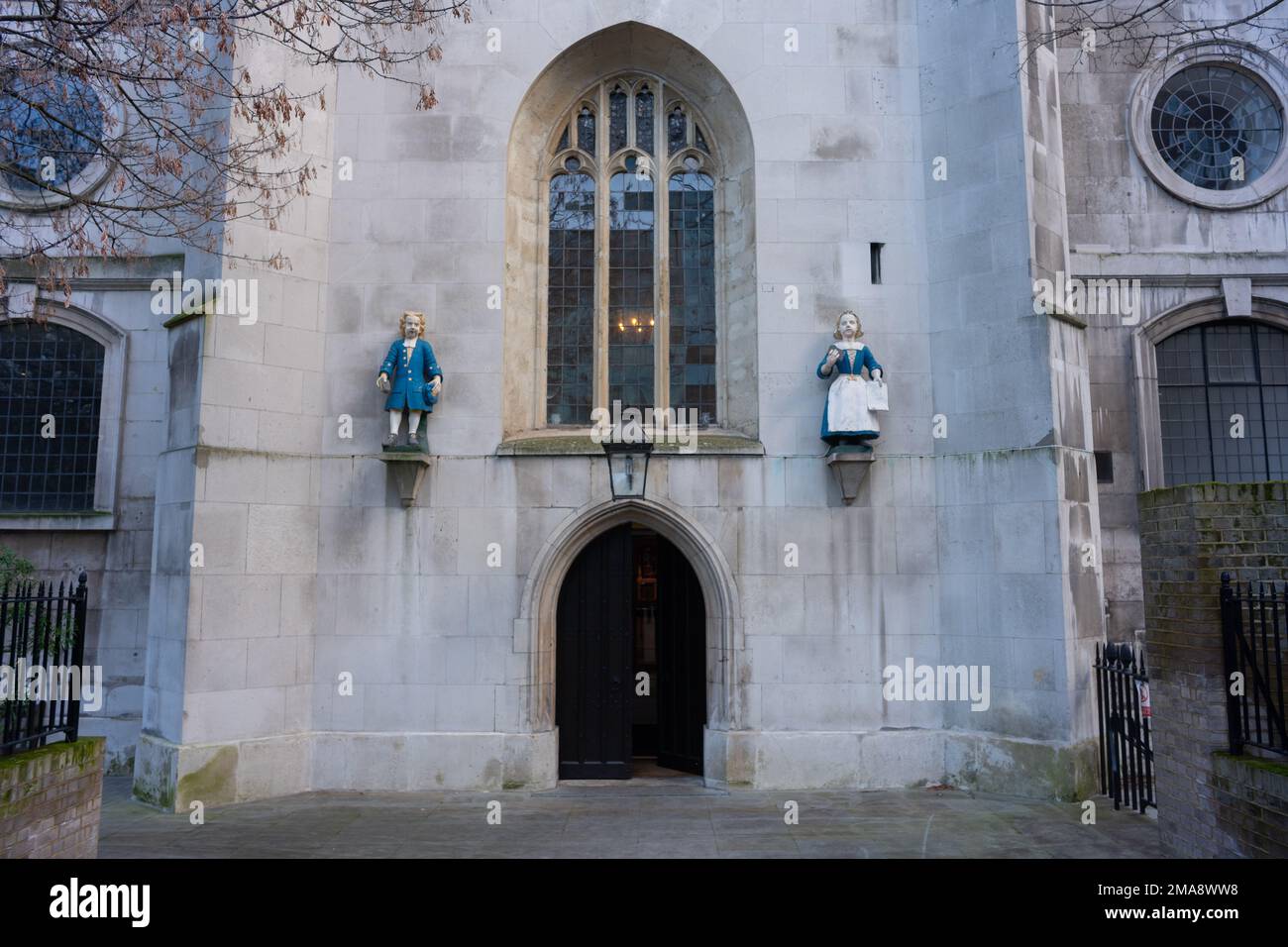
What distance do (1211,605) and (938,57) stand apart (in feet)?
26.0

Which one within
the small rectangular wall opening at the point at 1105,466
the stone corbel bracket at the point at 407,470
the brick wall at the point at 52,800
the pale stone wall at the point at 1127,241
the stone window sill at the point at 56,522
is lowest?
the brick wall at the point at 52,800

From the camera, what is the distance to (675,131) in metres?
12.5

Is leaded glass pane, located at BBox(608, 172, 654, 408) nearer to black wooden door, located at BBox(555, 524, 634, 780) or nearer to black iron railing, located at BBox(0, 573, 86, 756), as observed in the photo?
black wooden door, located at BBox(555, 524, 634, 780)

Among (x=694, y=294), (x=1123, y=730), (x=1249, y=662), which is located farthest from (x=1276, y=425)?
(x=694, y=294)

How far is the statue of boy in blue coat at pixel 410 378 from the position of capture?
1084 cm

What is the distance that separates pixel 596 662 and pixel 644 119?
7.61 metres

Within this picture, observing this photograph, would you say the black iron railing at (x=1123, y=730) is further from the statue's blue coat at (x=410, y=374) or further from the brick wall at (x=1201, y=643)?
the statue's blue coat at (x=410, y=374)

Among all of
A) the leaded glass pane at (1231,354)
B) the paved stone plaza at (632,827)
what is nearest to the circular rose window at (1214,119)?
the leaded glass pane at (1231,354)

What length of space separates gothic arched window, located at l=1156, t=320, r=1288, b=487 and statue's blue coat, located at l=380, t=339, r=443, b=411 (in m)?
10.5

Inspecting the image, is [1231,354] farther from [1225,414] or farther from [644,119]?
[644,119]

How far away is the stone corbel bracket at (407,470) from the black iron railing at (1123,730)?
8.38 metres

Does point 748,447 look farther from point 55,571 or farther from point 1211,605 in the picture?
point 55,571

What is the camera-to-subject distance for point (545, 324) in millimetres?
12164

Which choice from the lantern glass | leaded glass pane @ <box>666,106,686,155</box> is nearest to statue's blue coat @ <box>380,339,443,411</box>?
the lantern glass
